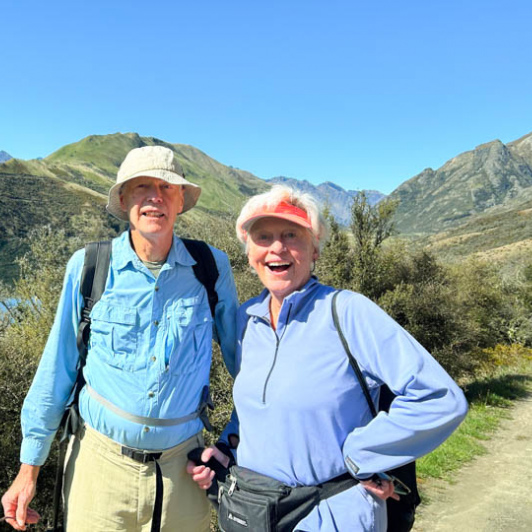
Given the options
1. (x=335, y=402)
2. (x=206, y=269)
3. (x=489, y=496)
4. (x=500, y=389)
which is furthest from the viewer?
(x=500, y=389)

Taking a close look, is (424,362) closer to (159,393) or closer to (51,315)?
(159,393)

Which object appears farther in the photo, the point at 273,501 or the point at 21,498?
the point at 21,498

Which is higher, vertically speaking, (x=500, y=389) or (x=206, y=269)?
(x=206, y=269)

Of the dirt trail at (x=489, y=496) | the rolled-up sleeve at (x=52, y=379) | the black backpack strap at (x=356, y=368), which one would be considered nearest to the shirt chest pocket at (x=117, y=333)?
the rolled-up sleeve at (x=52, y=379)

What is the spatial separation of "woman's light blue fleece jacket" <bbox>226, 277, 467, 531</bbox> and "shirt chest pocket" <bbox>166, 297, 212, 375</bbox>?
343 mm

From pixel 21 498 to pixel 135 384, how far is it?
2.59 feet

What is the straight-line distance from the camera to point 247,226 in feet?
7.23

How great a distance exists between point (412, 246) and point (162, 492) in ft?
43.1

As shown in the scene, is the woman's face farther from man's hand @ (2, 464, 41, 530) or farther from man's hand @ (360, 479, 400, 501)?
man's hand @ (2, 464, 41, 530)

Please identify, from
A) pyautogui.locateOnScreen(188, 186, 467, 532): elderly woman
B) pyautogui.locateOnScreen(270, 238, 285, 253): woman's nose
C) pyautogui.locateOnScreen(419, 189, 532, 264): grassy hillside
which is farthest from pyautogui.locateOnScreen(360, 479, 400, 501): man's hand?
pyautogui.locateOnScreen(419, 189, 532, 264): grassy hillside

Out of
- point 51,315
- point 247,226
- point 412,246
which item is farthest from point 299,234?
point 412,246

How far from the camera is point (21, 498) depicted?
210 cm

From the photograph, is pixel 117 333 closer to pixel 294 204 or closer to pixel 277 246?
pixel 277 246

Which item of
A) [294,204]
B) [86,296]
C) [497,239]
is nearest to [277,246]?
[294,204]
